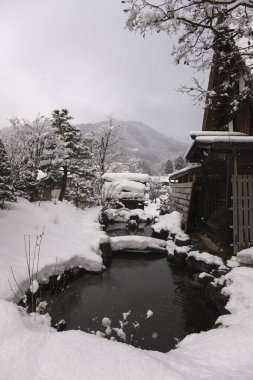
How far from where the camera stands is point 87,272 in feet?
29.6

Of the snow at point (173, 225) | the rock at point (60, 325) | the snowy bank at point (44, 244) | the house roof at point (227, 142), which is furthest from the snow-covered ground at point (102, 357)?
the snow at point (173, 225)

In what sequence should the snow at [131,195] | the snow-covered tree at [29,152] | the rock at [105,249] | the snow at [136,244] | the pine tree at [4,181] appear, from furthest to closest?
the snow at [131,195]
the snow-covered tree at [29,152]
the snow at [136,244]
the pine tree at [4,181]
the rock at [105,249]

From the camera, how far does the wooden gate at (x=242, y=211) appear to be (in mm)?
7797

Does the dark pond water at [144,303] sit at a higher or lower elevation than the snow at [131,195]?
lower

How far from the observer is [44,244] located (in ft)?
29.9

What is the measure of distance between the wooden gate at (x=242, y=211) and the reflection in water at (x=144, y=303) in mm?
1707

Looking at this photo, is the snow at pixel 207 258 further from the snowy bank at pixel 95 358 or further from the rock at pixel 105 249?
the snowy bank at pixel 95 358

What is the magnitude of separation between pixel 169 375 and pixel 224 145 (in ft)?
21.3

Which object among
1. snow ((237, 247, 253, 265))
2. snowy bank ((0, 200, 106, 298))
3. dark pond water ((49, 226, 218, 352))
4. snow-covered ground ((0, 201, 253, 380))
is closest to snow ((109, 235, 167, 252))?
snowy bank ((0, 200, 106, 298))

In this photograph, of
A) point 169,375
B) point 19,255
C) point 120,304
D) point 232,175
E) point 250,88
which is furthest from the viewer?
point 232,175

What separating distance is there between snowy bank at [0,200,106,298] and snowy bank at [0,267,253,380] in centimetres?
306

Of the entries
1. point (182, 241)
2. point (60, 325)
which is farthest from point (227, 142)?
point (60, 325)

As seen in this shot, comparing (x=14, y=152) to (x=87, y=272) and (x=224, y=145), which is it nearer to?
(x=87, y=272)

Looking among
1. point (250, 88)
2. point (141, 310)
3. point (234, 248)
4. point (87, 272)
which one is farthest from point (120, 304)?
point (250, 88)
